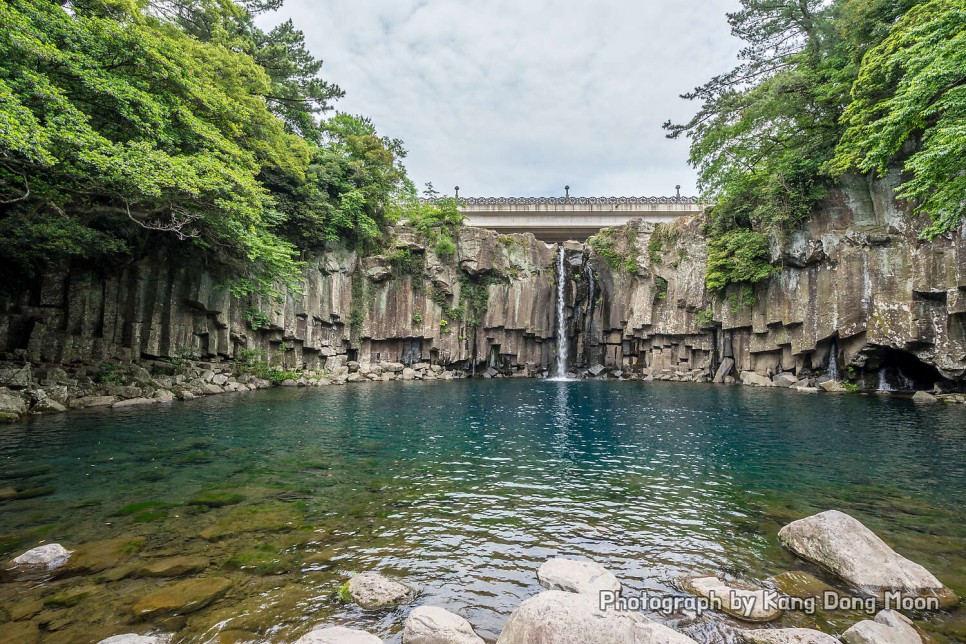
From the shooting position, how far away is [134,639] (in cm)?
341

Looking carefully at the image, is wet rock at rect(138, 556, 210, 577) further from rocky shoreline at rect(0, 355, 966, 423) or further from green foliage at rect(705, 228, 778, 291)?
green foliage at rect(705, 228, 778, 291)

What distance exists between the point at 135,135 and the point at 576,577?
16.9m

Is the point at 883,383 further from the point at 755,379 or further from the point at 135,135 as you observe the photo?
the point at 135,135

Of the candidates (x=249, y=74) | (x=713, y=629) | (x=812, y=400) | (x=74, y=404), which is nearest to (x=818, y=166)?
(x=812, y=400)

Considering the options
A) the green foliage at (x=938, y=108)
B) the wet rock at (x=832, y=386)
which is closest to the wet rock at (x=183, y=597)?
the green foliage at (x=938, y=108)

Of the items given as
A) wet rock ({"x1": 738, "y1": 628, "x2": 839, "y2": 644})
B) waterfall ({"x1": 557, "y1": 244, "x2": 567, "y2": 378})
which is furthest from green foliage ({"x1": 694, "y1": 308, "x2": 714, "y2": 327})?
wet rock ({"x1": 738, "y1": 628, "x2": 839, "y2": 644})

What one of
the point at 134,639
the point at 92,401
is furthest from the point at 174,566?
the point at 92,401

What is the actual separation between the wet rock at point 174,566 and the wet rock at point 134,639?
1.22 m

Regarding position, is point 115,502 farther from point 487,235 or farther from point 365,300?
point 487,235

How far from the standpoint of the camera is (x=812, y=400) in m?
19.4

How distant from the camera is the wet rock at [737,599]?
408 cm

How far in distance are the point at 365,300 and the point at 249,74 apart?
17.7 m

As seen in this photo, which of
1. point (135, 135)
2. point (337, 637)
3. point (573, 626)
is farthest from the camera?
point (135, 135)

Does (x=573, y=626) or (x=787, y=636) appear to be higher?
(x=573, y=626)
